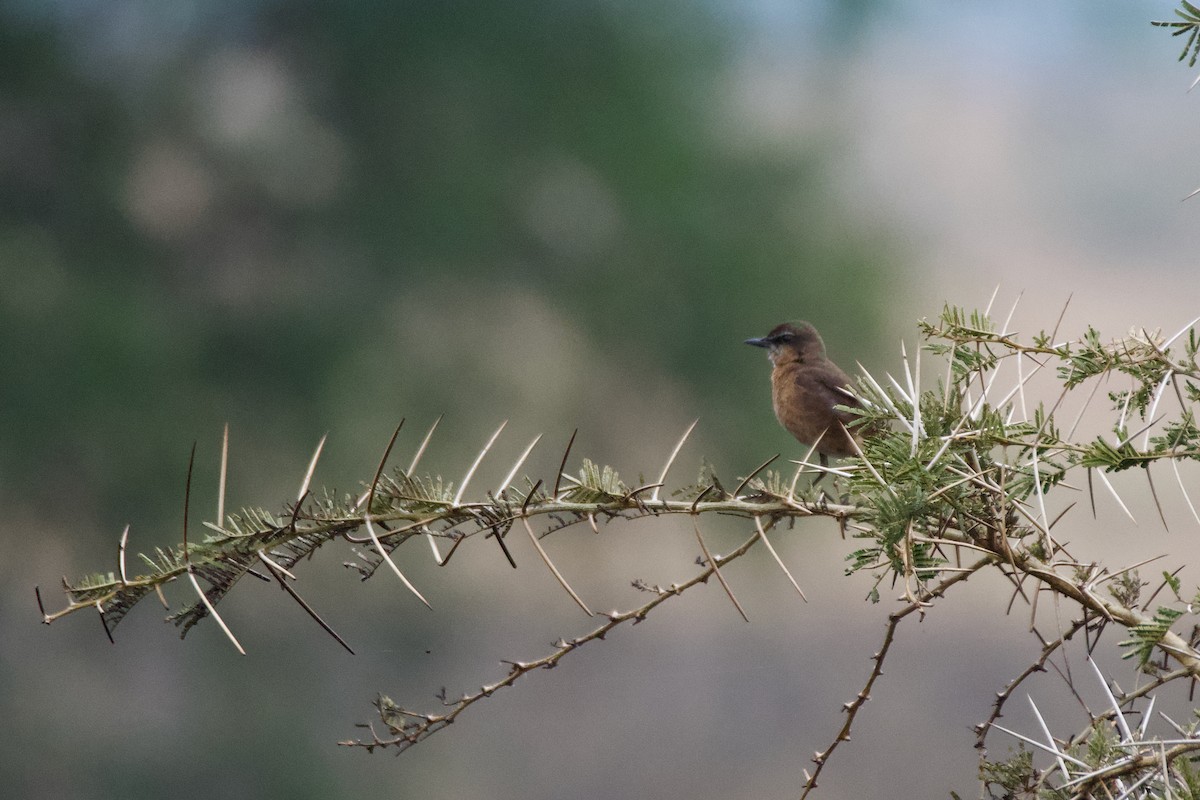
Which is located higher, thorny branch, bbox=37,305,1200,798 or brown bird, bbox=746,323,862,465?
brown bird, bbox=746,323,862,465

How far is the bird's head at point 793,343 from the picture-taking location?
1.76 meters

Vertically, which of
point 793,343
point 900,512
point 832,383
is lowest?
point 900,512

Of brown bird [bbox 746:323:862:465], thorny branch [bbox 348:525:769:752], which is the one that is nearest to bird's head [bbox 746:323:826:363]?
brown bird [bbox 746:323:862:465]

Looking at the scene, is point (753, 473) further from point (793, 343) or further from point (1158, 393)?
point (793, 343)

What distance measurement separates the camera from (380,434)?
3.66 meters

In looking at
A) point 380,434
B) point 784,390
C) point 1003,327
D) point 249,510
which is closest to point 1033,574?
point 1003,327

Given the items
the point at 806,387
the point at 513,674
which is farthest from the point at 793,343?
the point at 513,674

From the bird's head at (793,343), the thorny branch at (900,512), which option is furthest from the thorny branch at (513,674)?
the bird's head at (793,343)

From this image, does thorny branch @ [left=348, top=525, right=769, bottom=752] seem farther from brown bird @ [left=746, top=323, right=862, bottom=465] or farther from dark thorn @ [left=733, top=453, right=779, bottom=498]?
brown bird @ [left=746, top=323, right=862, bottom=465]

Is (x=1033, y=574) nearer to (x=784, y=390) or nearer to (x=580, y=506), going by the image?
(x=580, y=506)

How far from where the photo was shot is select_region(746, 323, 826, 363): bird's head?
176 centimetres

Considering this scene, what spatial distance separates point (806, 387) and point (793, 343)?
15 centimetres

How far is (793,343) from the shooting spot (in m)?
1.79

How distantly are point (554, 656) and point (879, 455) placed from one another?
191 mm
